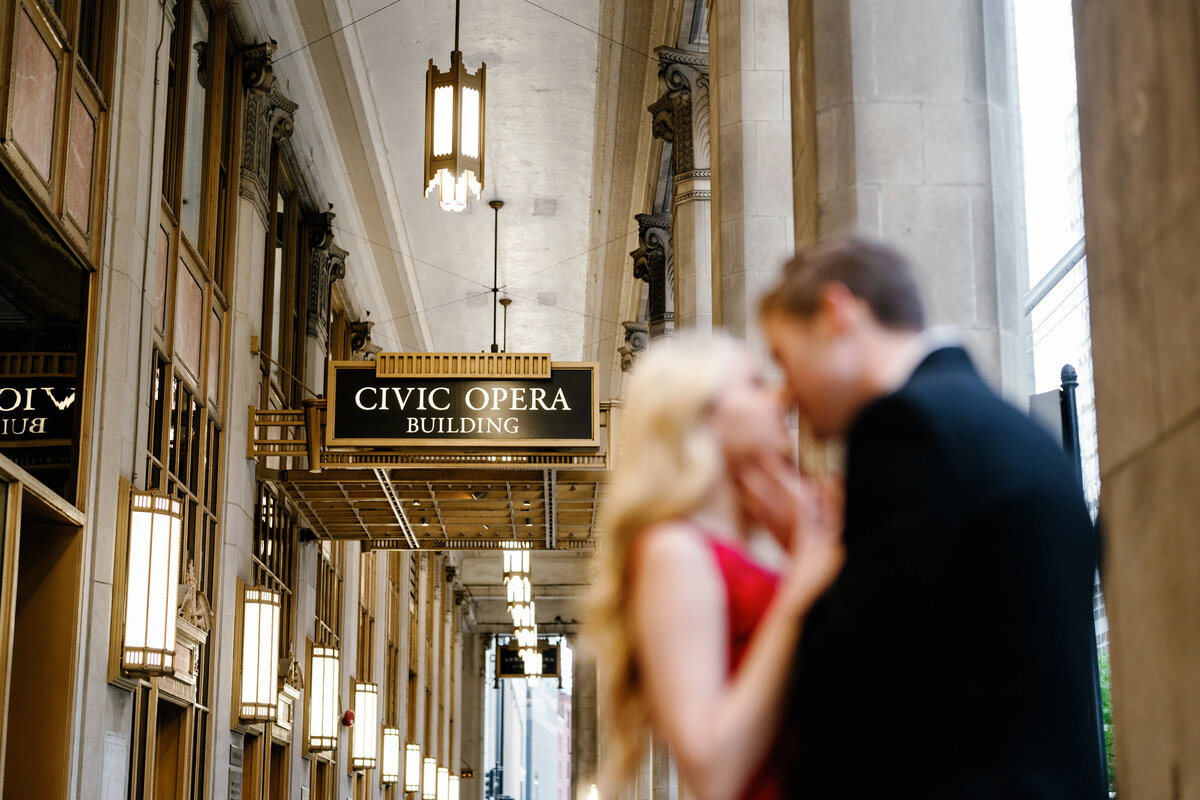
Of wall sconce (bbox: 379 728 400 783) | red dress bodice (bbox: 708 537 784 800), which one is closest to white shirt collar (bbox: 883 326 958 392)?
red dress bodice (bbox: 708 537 784 800)

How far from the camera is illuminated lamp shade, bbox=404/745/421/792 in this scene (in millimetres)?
29328

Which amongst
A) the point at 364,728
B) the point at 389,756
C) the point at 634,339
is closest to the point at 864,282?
the point at 364,728

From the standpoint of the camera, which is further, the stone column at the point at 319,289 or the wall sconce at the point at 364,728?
the wall sconce at the point at 364,728

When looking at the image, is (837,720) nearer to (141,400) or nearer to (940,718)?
(940,718)

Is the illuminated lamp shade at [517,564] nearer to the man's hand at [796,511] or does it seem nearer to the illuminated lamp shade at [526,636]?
the illuminated lamp shade at [526,636]

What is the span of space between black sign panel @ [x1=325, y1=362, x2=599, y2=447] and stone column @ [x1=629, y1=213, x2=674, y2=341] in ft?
23.5

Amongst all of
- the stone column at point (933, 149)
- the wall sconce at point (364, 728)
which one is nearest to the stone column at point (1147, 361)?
the stone column at point (933, 149)

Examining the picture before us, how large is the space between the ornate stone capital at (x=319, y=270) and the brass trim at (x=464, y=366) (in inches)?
Answer: 224

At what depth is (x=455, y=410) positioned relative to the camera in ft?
47.5

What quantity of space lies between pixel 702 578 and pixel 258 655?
43.4 ft

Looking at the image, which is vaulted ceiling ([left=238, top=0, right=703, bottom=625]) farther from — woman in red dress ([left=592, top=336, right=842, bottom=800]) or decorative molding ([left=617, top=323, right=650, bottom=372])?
woman in red dress ([left=592, top=336, right=842, bottom=800])

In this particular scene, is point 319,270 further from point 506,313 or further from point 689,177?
point 506,313

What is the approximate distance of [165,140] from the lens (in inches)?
500

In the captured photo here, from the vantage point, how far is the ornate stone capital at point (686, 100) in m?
16.9
